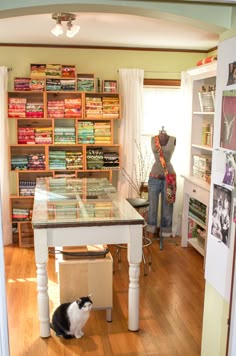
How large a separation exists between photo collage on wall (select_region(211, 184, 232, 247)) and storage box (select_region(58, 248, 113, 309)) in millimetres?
1261

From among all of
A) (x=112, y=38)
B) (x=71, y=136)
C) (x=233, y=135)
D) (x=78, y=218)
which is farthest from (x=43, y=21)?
(x=233, y=135)

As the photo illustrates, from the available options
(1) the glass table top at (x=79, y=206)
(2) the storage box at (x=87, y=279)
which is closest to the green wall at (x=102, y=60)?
(1) the glass table top at (x=79, y=206)

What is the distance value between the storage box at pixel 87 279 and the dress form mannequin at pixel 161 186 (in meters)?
1.83

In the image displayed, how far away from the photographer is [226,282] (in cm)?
194

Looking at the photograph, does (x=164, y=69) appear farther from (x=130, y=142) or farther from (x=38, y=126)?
(x=38, y=126)

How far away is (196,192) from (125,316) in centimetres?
180

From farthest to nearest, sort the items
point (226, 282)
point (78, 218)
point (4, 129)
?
point (4, 129), point (78, 218), point (226, 282)

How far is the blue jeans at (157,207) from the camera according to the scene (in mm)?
4801

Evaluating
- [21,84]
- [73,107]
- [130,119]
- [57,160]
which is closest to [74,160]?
[57,160]

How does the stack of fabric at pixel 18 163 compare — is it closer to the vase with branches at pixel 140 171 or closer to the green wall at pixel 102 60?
the green wall at pixel 102 60

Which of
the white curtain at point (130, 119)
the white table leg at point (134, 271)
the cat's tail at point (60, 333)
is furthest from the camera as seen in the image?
the white curtain at point (130, 119)

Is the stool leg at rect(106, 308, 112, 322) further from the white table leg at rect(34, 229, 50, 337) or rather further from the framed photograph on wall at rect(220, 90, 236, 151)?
the framed photograph on wall at rect(220, 90, 236, 151)

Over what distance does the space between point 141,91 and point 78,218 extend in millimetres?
2791

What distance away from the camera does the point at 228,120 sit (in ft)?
6.08
